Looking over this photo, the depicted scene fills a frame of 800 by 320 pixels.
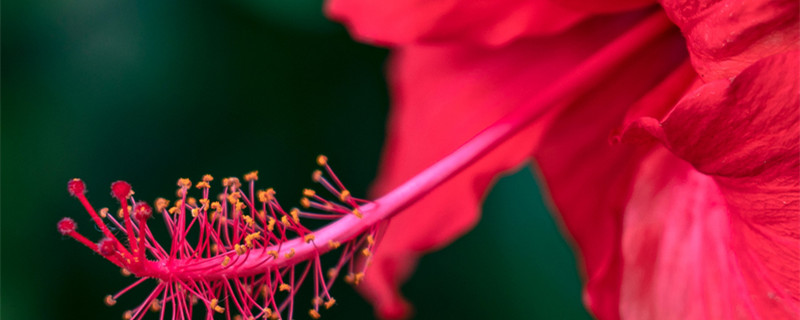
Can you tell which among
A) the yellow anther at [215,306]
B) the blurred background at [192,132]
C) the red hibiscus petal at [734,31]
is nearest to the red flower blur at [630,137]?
the red hibiscus petal at [734,31]

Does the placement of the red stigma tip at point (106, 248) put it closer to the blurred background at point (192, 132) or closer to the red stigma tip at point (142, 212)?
the red stigma tip at point (142, 212)

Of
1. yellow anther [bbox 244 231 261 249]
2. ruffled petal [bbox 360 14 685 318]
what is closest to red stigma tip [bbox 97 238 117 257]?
yellow anther [bbox 244 231 261 249]

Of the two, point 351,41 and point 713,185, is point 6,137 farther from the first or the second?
point 713,185

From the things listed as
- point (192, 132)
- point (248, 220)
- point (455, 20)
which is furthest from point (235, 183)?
point (192, 132)

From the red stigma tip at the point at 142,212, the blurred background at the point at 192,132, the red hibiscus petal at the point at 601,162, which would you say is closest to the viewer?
the red stigma tip at the point at 142,212

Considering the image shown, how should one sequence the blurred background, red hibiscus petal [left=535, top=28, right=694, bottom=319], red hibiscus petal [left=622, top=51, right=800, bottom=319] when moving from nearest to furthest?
red hibiscus petal [left=622, top=51, right=800, bottom=319]
red hibiscus petal [left=535, top=28, right=694, bottom=319]
the blurred background

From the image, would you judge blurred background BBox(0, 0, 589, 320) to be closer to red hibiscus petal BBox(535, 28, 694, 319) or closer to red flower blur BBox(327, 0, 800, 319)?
red flower blur BBox(327, 0, 800, 319)

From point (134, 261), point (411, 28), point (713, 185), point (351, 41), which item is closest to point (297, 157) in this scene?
point (351, 41)
